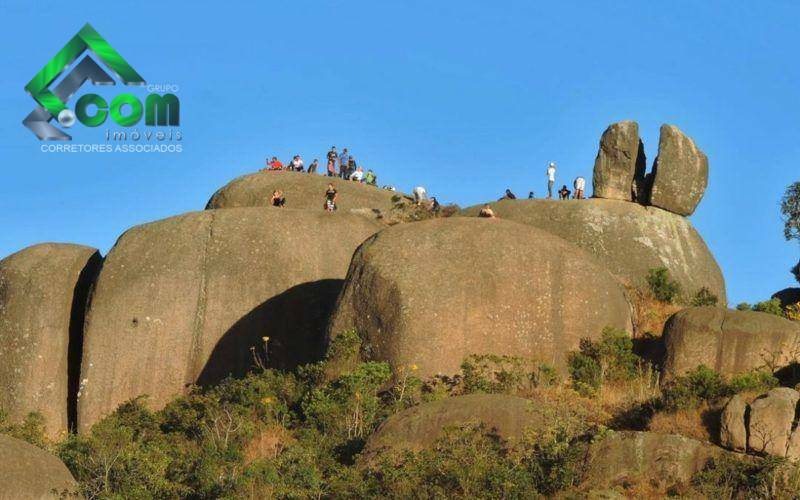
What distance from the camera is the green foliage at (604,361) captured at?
86.5 ft

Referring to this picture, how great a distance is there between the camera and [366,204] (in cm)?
3631

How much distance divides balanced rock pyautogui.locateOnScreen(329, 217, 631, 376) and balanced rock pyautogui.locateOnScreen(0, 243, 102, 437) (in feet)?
21.0

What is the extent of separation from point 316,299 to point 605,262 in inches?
276

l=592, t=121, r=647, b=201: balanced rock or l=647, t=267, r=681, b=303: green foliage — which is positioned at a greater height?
l=592, t=121, r=647, b=201: balanced rock

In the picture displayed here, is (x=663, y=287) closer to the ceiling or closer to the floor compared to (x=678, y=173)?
closer to the floor

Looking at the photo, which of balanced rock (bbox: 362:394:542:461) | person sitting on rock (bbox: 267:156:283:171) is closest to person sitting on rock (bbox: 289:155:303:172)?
person sitting on rock (bbox: 267:156:283:171)

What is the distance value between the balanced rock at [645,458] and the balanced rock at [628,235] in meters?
12.8

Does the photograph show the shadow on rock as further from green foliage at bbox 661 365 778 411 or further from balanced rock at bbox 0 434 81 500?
balanced rock at bbox 0 434 81 500

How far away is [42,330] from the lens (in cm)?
3075

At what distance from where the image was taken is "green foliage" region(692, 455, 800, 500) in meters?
19.7

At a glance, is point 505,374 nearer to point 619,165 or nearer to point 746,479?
point 746,479

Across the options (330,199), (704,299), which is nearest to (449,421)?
(704,299)

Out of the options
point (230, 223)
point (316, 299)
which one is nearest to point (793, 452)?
point (316, 299)

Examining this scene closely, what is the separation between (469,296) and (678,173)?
34.4ft
